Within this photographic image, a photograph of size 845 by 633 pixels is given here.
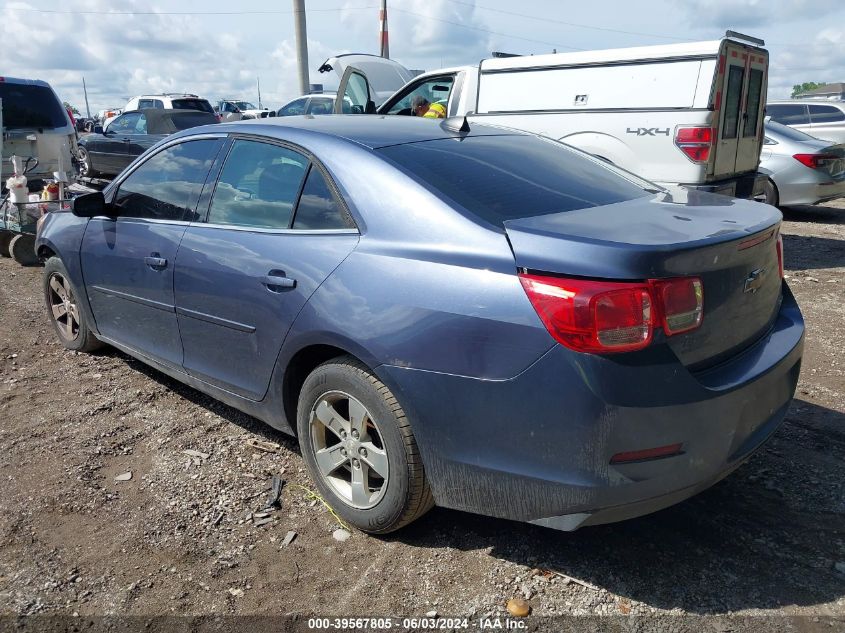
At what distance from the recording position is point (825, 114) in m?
12.9

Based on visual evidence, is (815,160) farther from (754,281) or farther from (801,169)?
(754,281)

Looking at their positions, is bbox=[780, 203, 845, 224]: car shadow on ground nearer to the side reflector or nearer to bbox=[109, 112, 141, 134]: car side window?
the side reflector

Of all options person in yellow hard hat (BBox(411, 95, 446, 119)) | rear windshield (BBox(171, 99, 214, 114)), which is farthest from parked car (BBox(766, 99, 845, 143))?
rear windshield (BBox(171, 99, 214, 114))

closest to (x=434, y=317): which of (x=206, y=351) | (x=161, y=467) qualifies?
(x=206, y=351)

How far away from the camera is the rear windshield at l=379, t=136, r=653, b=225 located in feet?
8.88

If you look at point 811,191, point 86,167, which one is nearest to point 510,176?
point 811,191

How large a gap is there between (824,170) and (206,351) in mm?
9585

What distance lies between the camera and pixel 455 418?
2410 mm

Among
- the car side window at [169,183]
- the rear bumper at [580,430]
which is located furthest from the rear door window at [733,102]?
the car side window at [169,183]

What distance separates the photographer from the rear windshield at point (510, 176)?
271 cm

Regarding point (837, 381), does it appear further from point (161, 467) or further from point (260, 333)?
point (161, 467)

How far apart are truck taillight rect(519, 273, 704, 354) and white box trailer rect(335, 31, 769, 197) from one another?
5.05 m

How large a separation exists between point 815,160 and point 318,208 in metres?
9.22

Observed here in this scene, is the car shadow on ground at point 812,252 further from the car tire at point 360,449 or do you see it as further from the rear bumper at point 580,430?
the car tire at point 360,449
